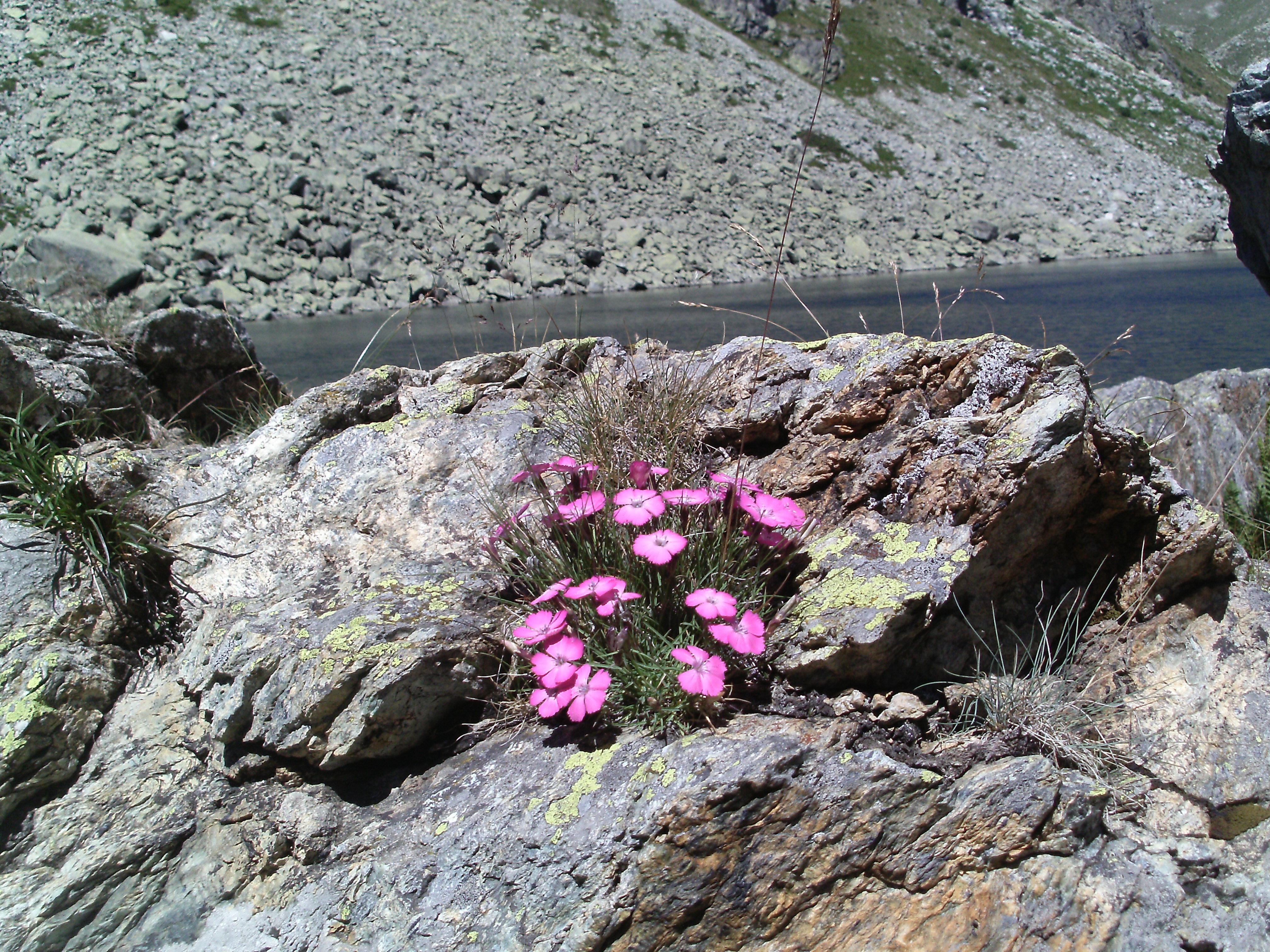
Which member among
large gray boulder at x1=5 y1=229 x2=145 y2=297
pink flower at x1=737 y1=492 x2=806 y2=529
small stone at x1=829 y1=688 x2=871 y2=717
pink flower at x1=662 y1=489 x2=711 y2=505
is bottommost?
large gray boulder at x1=5 y1=229 x2=145 y2=297

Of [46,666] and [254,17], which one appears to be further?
[254,17]

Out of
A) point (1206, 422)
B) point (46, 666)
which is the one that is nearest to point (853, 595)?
point (46, 666)

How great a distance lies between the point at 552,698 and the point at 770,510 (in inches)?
36.8

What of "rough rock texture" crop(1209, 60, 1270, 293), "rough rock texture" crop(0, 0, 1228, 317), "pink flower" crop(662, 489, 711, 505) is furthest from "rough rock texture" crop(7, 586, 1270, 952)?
"rough rock texture" crop(0, 0, 1228, 317)

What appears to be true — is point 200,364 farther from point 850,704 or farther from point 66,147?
point 66,147

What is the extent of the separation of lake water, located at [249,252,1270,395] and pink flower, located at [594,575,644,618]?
1.81m

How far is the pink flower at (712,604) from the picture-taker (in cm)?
228

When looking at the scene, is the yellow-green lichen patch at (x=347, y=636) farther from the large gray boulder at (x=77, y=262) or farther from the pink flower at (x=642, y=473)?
the large gray boulder at (x=77, y=262)

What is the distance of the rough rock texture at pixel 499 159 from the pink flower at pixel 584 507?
16.0m

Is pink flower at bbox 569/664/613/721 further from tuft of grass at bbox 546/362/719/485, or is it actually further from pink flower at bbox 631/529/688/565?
tuft of grass at bbox 546/362/719/485

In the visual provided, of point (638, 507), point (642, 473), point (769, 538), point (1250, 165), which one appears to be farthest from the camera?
point (1250, 165)

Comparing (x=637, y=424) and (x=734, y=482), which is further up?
(x=734, y=482)

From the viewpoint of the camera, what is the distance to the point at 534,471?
115 inches

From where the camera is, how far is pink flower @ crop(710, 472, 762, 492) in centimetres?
268
